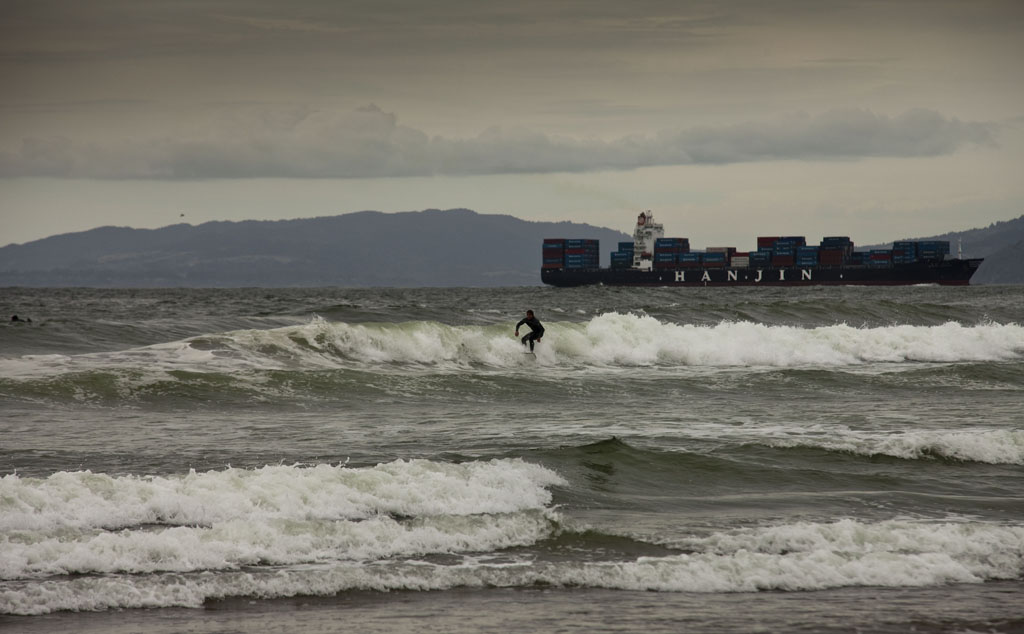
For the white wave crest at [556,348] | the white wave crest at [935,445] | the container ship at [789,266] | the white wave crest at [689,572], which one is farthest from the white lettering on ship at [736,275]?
the white wave crest at [689,572]

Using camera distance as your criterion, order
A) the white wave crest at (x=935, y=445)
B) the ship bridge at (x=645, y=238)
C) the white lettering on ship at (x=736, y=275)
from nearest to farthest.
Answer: the white wave crest at (x=935, y=445)
the white lettering on ship at (x=736, y=275)
the ship bridge at (x=645, y=238)

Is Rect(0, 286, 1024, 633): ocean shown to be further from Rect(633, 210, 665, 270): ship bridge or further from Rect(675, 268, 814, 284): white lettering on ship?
Rect(633, 210, 665, 270): ship bridge

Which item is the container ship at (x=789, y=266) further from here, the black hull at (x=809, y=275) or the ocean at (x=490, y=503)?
the ocean at (x=490, y=503)

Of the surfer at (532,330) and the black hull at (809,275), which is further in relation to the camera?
the black hull at (809,275)

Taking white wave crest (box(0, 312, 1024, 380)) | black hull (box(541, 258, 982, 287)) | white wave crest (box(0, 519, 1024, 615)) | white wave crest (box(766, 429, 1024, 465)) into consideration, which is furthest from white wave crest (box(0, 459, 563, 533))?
black hull (box(541, 258, 982, 287))

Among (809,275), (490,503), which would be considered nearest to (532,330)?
(490,503)

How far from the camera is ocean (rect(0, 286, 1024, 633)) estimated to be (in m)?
7.35

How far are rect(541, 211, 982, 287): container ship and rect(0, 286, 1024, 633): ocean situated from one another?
106888 millimetres

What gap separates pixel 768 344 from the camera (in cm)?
3105

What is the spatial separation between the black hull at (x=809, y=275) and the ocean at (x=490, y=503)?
10637 centimetres

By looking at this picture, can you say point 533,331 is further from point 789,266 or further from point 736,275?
point 789,266

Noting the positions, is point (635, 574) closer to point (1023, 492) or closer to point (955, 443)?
point (1023, 492)

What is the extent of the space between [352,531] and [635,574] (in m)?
2.53

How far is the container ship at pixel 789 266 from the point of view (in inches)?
4894
